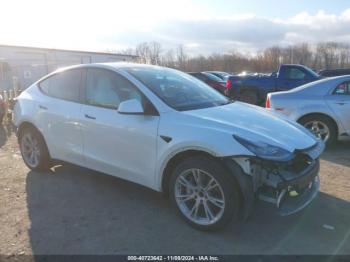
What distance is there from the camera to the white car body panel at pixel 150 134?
3434mm

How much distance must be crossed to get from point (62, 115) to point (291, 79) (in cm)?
971

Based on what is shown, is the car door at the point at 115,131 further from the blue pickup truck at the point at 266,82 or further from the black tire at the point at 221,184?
the blue pickup truck at the point at 266,82

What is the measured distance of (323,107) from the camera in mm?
6738

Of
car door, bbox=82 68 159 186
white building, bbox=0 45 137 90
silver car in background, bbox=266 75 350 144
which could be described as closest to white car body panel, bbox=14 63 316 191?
car door, bbox=82 68 159 186

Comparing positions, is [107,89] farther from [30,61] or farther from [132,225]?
[30,61]

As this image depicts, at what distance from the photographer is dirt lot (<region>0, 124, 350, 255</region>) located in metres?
3.31

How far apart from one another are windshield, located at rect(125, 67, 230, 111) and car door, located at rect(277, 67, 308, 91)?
8359 mm

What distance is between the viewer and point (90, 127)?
4340mm

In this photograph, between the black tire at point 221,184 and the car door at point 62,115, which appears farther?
the car door at point 62,115

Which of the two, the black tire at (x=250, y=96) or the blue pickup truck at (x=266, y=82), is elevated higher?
the blue pickup truck at (x=266, y=82)

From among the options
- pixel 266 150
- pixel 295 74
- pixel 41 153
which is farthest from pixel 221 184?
pixel 295 74

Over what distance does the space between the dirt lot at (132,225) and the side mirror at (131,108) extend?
1.17m

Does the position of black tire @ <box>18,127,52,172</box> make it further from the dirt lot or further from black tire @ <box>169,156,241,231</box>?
black tire @ <box>169,156,241,231</box>

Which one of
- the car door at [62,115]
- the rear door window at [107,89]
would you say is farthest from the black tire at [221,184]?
the car door at [62,115]
